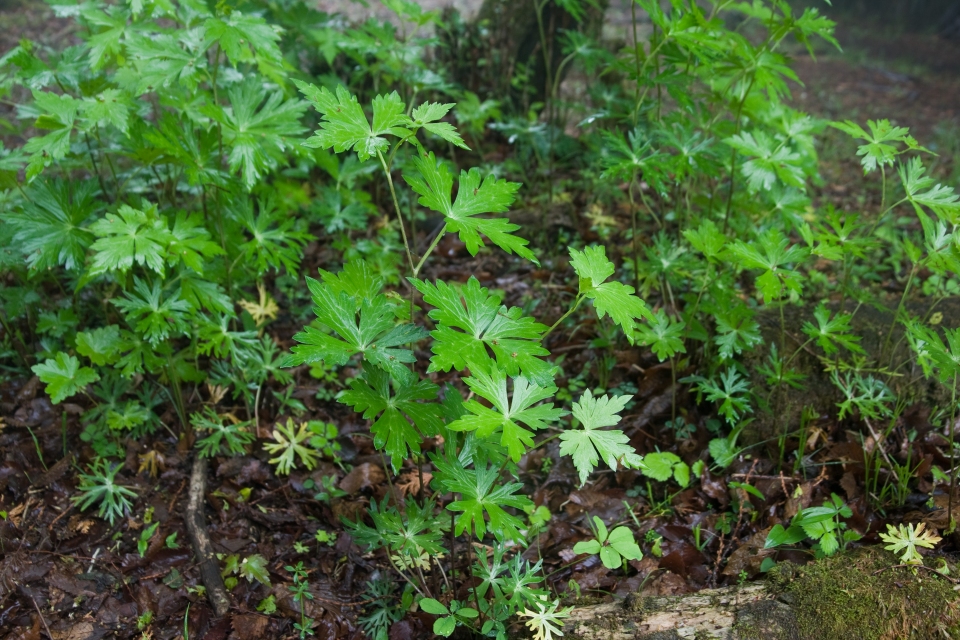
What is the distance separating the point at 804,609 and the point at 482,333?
1355 mm

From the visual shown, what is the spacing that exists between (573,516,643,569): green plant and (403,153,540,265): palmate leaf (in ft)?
3.62

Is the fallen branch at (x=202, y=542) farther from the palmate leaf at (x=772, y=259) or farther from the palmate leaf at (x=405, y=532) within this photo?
the palmate leaf at (x=772, y=259)

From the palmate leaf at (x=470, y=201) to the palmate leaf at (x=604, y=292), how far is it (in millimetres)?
151

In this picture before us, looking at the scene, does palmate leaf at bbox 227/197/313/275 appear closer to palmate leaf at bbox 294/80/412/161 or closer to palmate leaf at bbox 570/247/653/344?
palmate leaf at bbox 294/80/412/161

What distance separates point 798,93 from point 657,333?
4.86 meters

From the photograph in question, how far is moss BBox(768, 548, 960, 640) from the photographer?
1867 mm

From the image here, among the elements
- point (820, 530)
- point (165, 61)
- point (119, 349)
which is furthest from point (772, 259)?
point (119, 349)

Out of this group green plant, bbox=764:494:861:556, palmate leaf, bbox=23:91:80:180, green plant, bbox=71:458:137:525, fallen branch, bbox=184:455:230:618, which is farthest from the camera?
green plant, bbox=71:458:137:525

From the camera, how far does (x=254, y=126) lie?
2.55 m

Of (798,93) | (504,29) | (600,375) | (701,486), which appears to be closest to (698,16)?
(600,375)

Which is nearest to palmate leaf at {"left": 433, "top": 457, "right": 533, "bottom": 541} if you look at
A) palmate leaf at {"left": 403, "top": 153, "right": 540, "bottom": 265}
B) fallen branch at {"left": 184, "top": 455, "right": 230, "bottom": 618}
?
palmate leaf at {"left": 403, "top": 153, "right": 540, "bottom": 265}

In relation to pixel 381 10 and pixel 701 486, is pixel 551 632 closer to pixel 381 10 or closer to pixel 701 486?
pixel 701 486

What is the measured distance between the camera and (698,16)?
8.51 ft

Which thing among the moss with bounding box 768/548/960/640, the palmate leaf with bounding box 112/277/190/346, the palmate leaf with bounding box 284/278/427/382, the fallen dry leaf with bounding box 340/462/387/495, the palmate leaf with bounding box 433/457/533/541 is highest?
the palmate leaf with bounding box 284/278/427/382
